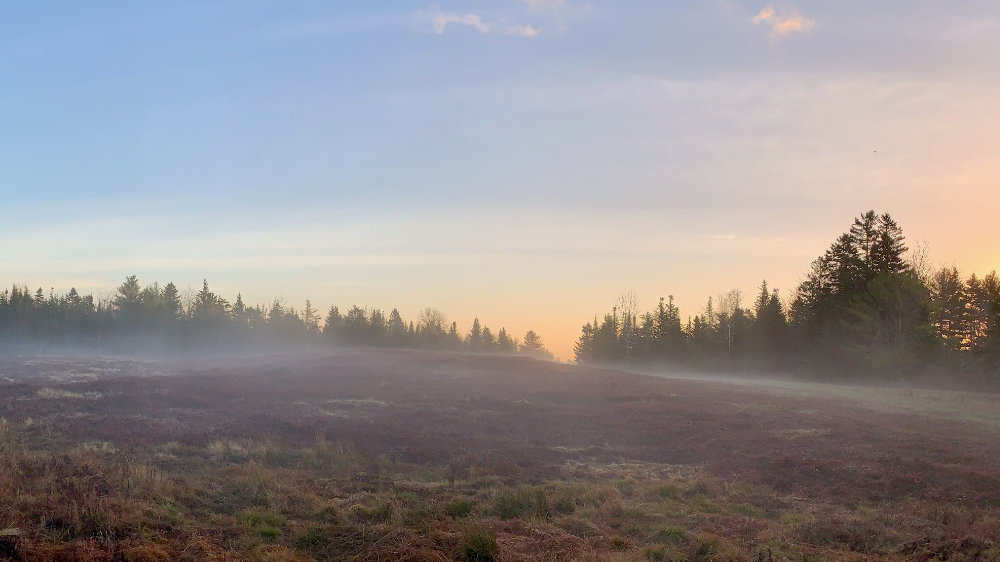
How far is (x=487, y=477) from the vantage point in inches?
637

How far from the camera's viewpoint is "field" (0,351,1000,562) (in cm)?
937

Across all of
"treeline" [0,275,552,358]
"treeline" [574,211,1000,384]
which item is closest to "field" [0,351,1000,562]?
"treeline" [574,211,1000,384]

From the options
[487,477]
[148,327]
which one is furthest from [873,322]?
[148,327]

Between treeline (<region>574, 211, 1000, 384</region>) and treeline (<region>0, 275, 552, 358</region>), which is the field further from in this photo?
treeline (<region>0, 275, 552, 358</region>)

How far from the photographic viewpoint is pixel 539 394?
38.6 m

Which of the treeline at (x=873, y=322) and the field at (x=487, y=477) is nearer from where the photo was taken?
the field at (x=487, y=477)

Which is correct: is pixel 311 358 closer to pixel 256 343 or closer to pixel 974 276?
pixel 256 343

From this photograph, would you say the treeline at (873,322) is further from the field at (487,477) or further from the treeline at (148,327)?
the treeline at (148,327)

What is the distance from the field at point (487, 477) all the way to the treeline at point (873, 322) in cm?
1794

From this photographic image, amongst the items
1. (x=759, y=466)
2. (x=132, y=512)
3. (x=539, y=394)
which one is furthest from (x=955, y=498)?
(x=539, y=394)

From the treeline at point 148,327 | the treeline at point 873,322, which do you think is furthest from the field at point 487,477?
the treeline at point 148,327

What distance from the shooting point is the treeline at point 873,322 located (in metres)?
49.5

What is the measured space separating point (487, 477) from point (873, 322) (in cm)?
4990

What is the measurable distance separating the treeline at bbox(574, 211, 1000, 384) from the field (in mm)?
17935
